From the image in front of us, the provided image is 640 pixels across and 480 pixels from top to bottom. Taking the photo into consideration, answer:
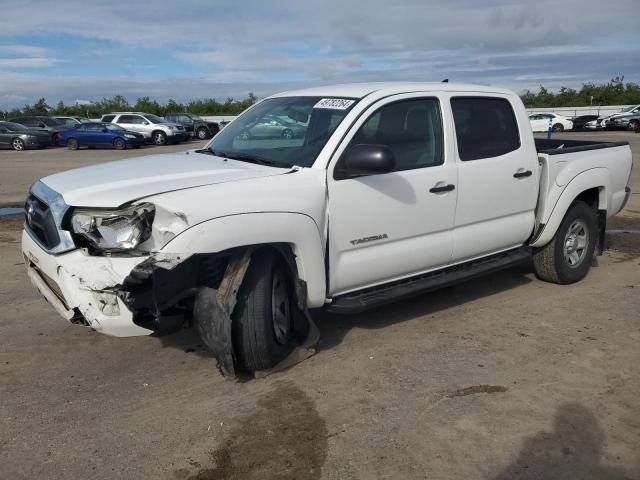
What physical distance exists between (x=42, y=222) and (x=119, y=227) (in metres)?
0.69

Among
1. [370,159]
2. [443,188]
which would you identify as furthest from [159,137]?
[370,159]

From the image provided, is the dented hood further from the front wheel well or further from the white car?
the white car

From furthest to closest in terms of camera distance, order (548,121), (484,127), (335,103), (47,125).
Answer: (548,121)
(47,125)
(484,127)
(335,103)

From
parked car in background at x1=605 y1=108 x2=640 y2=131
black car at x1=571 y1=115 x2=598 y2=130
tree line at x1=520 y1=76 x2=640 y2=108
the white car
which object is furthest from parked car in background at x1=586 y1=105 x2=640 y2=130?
tree line at x1=520 y1=76 x2=640 y2=108

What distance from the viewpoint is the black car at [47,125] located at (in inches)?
1228

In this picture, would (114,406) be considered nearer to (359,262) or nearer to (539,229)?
(359,262)

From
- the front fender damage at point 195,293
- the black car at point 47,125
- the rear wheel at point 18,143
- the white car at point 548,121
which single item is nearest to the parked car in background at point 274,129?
the front fender damage at point 195,293

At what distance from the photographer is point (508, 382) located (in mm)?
4062

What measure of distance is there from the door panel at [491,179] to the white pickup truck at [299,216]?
0.05 ft

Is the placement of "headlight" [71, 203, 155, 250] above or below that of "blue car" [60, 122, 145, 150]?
above

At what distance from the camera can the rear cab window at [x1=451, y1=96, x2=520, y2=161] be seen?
5.00 m

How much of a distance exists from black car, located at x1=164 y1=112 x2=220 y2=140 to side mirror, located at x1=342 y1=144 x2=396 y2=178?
31.0 meters

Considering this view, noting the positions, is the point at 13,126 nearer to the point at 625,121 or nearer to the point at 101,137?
the point at 101,137

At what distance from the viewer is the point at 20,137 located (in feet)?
96.5
